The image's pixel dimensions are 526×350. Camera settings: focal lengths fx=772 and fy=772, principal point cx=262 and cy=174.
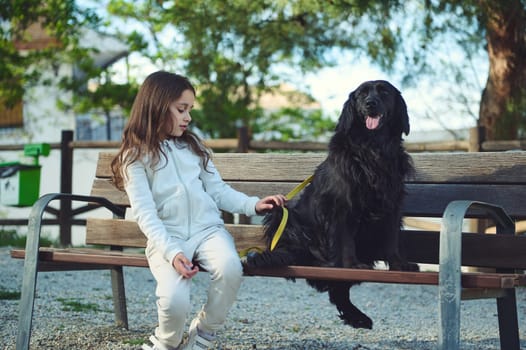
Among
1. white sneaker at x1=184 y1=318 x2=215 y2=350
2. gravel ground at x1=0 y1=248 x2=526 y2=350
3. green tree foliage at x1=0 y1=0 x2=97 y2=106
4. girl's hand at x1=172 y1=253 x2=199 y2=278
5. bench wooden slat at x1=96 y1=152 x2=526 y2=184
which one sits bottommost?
gravel ground at x1=0 y1=248 x2=526 y2=350

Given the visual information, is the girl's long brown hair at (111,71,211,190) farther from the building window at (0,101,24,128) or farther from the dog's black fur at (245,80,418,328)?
the building window at (0,101,24,128)

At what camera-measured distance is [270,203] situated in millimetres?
3225

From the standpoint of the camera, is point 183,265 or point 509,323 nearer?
point 183,265

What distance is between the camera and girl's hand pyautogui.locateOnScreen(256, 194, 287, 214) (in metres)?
3.20

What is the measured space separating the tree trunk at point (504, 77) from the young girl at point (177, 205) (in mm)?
4519

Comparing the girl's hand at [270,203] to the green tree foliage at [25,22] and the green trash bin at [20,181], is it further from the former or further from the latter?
the green tree foliage at [25,22]

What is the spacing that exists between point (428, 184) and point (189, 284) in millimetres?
1314

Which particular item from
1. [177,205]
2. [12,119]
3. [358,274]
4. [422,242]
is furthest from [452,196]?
[12,119]

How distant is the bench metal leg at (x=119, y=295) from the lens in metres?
4.29

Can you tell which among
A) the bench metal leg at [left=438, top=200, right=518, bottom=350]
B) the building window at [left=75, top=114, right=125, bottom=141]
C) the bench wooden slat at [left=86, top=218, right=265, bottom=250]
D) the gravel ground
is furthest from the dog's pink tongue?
the building window at [left=75, top=114, right=125, bottom=141]

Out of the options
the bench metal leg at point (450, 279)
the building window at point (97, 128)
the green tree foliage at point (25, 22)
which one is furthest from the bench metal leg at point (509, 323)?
the building window at point (97, 128)

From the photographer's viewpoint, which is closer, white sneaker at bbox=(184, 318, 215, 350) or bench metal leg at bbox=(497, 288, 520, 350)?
white sneaker at bbox=(184, 318, 215, 350)

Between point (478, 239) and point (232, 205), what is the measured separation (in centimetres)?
109

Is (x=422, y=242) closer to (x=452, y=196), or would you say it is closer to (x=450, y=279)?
(x=452, y=196)
